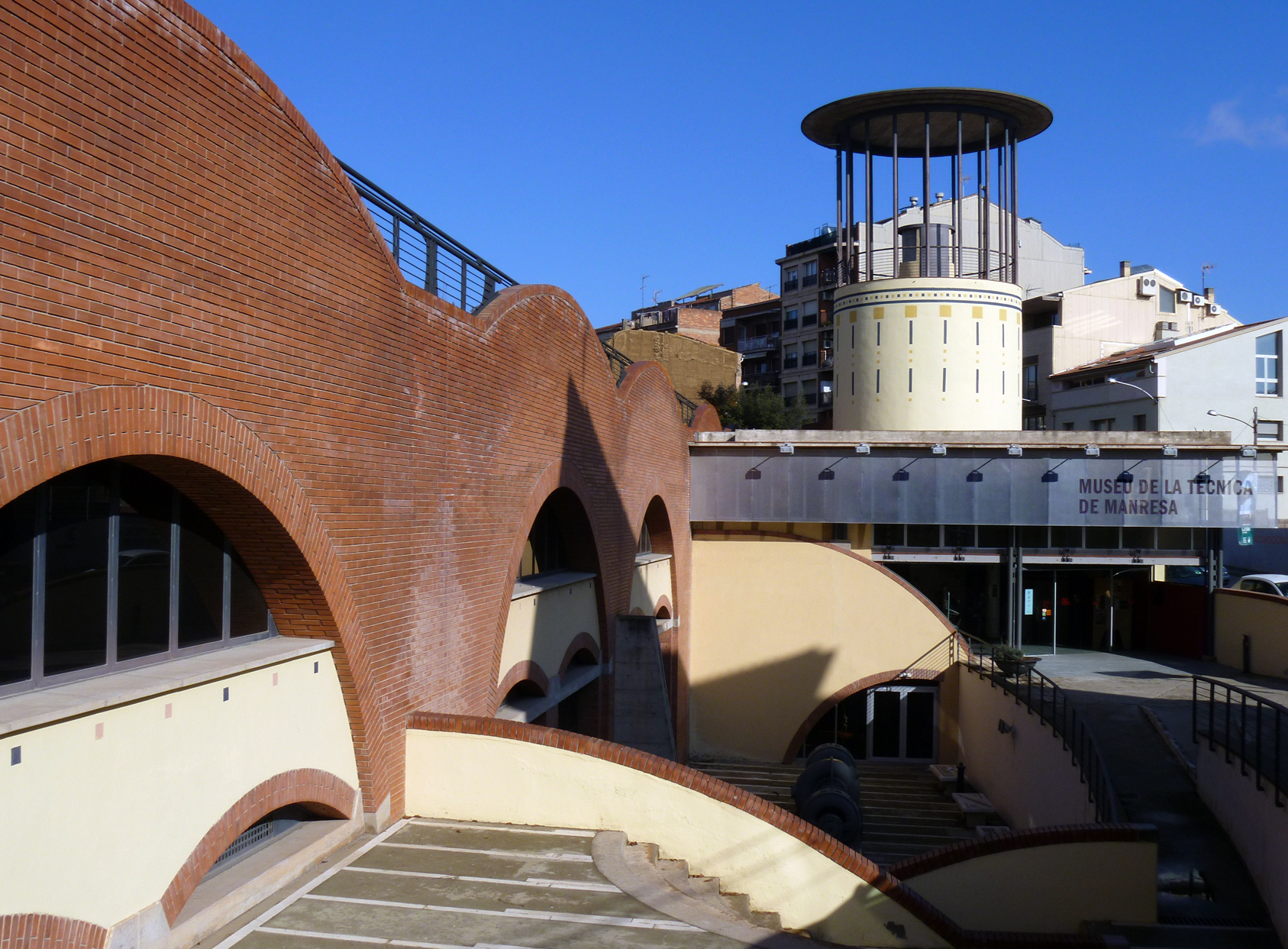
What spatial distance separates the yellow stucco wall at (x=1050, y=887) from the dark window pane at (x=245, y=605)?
8494 mm

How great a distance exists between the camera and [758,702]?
80.2ft

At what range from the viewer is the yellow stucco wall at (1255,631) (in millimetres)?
20750

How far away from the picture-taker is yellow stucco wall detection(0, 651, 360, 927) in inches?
208

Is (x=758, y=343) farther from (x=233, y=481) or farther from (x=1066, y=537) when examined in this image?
(x=233, y=481)

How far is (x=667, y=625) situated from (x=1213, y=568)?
13.1 m

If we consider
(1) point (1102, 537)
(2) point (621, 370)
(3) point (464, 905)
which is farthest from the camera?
(1) point (1102, 537)

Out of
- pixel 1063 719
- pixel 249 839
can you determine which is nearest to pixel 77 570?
pixel 249 839

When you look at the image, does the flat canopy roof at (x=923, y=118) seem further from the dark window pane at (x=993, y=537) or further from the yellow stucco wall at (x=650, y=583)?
the yellow stucco wall at (x=650, y=583)

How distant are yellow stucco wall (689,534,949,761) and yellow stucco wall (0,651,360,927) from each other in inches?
686

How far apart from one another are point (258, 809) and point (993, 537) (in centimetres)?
2105

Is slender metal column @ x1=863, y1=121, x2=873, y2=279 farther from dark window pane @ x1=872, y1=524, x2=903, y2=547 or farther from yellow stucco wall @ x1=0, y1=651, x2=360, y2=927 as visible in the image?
yellow stucco wall @ x1=0, y1=651, x2=360, y2=927

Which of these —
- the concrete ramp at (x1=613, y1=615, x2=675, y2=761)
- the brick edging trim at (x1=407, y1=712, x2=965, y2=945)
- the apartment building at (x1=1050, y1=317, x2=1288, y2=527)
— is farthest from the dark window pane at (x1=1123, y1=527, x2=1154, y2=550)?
the brick edging trim at (x1=407, y1=712, x2=965, y2=945)

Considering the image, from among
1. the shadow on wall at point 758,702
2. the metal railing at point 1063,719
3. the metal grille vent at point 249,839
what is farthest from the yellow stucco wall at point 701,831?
the shadow on wall at point 758,702

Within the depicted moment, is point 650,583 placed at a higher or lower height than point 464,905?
higher
